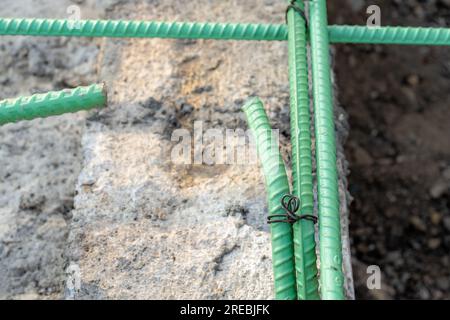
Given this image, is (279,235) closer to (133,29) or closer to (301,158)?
(301,158)

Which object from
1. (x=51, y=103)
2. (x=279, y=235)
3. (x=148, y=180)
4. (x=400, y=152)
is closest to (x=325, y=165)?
(x=279, y=235)

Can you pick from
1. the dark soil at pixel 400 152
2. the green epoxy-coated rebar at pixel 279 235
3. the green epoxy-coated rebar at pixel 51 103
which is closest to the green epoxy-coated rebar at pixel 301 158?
the green epoxy-coated rebar at pixel 279 235

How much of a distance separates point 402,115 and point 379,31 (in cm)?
130

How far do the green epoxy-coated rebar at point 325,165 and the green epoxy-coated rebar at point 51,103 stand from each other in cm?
50

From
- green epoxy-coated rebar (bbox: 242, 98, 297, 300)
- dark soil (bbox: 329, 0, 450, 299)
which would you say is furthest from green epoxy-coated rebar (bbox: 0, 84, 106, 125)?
dark soil (bbox: 329, 0, 450, 299)

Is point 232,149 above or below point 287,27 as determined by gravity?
below

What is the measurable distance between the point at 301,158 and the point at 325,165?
0.05 meters

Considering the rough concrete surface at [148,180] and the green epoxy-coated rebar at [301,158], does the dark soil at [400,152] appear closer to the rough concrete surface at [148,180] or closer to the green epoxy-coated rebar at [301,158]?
the rough concrete surface at [148,180]

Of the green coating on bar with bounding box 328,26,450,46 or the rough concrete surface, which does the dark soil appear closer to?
the rough concrete surface

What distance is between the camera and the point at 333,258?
4.20 feet
